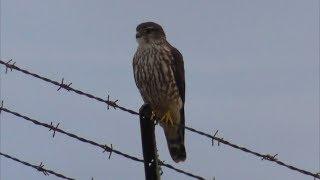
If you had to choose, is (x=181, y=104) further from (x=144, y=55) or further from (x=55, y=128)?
(x=55, y=128)

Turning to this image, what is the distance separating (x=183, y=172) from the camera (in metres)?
4.43

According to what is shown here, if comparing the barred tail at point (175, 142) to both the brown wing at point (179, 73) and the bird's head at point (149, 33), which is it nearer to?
the brown wing at point (179, 73)

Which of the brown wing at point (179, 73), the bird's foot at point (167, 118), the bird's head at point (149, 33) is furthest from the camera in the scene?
the bird's head at point (149, 33)

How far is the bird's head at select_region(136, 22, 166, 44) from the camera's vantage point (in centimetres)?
817

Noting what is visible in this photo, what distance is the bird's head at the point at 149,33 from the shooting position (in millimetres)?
8172

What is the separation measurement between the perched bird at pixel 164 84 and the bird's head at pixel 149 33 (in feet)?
0.22

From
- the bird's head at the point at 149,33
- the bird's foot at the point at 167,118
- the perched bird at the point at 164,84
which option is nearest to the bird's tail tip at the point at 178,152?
the perched bird at the point at 164,84

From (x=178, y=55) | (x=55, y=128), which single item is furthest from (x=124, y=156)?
(x=178, y=55)

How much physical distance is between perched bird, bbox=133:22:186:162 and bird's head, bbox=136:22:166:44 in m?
0.07

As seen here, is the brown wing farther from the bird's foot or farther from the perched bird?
the bird's foot

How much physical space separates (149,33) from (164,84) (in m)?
0.91

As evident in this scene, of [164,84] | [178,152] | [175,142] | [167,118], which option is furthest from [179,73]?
[178,152]

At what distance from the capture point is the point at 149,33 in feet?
27.3

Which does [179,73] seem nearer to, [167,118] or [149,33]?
[167,118]
